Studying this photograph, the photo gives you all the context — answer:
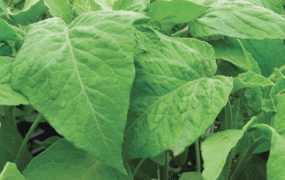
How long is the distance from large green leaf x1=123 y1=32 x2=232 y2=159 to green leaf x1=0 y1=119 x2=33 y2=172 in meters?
0.21

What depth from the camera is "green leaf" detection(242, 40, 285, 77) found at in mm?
548

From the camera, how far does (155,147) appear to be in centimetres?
34

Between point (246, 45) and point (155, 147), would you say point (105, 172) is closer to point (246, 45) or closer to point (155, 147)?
point (155, 147)

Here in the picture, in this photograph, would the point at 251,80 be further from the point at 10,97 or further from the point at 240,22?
the point at 10,97

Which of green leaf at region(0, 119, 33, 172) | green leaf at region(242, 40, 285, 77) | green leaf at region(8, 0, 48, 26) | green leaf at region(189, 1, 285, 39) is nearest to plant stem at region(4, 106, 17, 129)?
green leaf at region(0, 119, 33, 172)

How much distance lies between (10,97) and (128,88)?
5.7 inches

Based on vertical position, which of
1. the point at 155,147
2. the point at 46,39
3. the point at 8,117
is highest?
the point at 46,39

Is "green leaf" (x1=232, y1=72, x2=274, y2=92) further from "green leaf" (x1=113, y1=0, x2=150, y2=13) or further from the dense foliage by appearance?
"green leaf" (x1=113, y1=0, x2=150, y2=13)

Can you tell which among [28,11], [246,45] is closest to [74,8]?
[28,11]

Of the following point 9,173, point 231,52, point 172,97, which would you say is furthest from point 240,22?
point 9,173

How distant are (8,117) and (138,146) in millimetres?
318

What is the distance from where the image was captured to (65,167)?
39 centimetres

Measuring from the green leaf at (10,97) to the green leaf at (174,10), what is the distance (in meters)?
0.24

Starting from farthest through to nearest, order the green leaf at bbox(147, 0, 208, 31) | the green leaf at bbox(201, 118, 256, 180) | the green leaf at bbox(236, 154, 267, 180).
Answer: the green leaf at bbox(236, 154, 267, 180) → the green leaf at bbox(147, 0, 208, 31) → the green leaf at bbox(201, 118, 256, 180)
